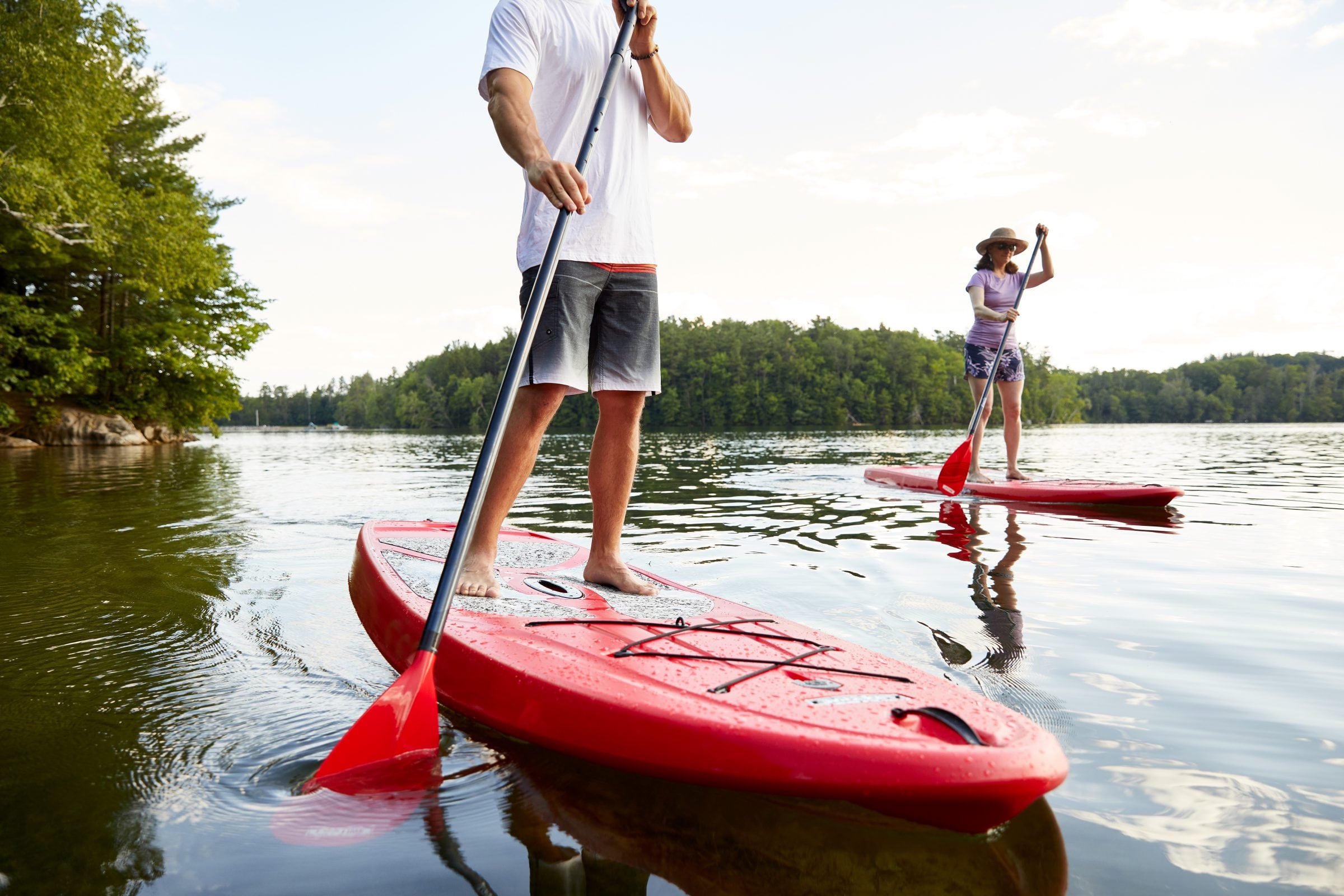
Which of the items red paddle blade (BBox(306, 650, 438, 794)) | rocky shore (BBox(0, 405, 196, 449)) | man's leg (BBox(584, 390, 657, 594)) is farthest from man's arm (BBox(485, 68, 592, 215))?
rocky shore (BBox(0, 405, 196, 449))

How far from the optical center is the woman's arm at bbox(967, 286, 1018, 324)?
8391mm

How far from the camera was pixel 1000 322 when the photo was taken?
8648 mm

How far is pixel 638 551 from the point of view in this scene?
5.44m

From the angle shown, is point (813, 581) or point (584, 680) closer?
point (584, 680)

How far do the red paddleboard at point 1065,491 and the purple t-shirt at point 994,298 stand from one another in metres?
1.49

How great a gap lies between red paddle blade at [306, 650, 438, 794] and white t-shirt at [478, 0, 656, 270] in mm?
1715

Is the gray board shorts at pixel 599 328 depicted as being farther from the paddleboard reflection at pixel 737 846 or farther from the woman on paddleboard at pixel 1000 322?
the woman on paddleboard at pixel 1000 322

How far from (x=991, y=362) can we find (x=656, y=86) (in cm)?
612

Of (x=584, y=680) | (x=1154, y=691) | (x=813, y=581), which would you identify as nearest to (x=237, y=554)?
(x=813, y=581)

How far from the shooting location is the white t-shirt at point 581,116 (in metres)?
3.21

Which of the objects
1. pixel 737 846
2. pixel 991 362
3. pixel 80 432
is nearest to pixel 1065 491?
pixel 991 362

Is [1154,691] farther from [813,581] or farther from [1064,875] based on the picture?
[813,581]

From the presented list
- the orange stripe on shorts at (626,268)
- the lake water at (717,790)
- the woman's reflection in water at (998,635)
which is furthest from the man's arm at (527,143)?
the woman's reflection in water at (998,635)

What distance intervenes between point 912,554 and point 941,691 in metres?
3.22
